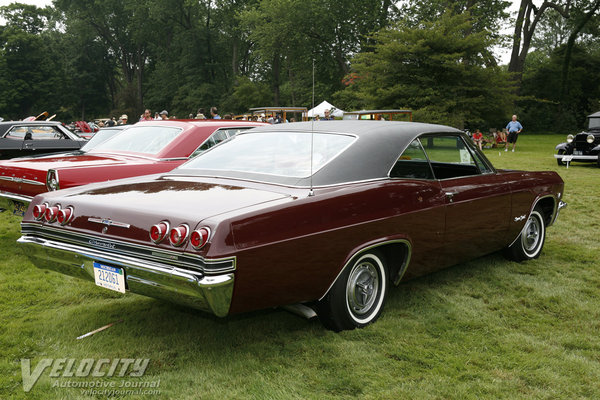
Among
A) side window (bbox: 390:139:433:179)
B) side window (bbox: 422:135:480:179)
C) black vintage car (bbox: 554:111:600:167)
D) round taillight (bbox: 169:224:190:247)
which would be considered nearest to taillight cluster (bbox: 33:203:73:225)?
round taillight (bbox: 169:224:190:247)

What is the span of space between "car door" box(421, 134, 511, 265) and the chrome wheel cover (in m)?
0.65

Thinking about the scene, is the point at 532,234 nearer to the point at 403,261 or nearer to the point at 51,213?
the point at 403,261

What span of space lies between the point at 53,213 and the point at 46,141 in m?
9.46

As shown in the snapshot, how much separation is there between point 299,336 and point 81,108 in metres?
68.7

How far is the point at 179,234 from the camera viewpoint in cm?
283

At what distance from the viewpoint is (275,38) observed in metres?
43.8

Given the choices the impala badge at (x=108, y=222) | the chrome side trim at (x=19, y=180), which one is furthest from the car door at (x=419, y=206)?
the chrome side trim at (x=19, y=180)

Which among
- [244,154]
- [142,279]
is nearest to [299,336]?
[142,279]

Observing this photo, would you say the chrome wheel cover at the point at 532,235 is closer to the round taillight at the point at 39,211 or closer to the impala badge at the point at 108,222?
the impala badge at the point at 108,222

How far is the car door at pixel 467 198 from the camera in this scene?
4332mm

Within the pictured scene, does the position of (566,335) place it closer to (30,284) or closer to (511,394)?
(511,394)

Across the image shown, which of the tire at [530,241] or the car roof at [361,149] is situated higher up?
the car roof at [361,149]

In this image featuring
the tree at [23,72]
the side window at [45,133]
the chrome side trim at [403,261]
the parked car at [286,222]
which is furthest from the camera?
the tree at [23,72]

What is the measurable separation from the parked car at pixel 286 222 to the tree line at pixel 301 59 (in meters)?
20.8
